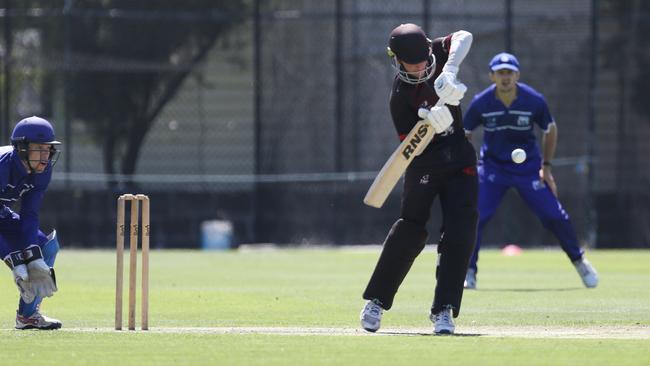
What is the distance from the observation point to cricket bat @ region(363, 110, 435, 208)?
31.0 feet

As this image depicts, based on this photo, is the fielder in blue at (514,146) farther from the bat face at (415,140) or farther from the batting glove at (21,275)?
the batting glove at (21,275)

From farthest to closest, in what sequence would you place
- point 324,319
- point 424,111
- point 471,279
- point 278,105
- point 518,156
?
1. point 278,105
2. point 518,156
3. point 471,279
4. point 324,319
5. point 424,111

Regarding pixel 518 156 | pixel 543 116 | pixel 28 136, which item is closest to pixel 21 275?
pixel 28 136

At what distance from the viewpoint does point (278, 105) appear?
2217 cm

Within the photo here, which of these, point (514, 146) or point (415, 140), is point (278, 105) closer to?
point (514, 146)

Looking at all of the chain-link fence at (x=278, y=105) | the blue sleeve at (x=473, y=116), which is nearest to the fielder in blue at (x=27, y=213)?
the blue sleeve at (x=473, y=116)

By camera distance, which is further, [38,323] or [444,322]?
[38,323]

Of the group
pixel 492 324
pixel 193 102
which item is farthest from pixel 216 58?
pixel 492 324

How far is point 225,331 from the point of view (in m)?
9.62

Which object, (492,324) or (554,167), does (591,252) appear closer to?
(554,167)

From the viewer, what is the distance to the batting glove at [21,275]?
374 inches

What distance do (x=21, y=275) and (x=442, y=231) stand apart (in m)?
2.85

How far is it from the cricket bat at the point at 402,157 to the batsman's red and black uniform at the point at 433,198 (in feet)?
0.64

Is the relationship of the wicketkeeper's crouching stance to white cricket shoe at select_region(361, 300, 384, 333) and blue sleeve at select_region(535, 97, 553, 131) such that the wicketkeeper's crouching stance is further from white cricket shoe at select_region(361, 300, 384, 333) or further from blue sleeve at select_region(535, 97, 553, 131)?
blue sleeve at select_region(535, 97, 553, 131)
